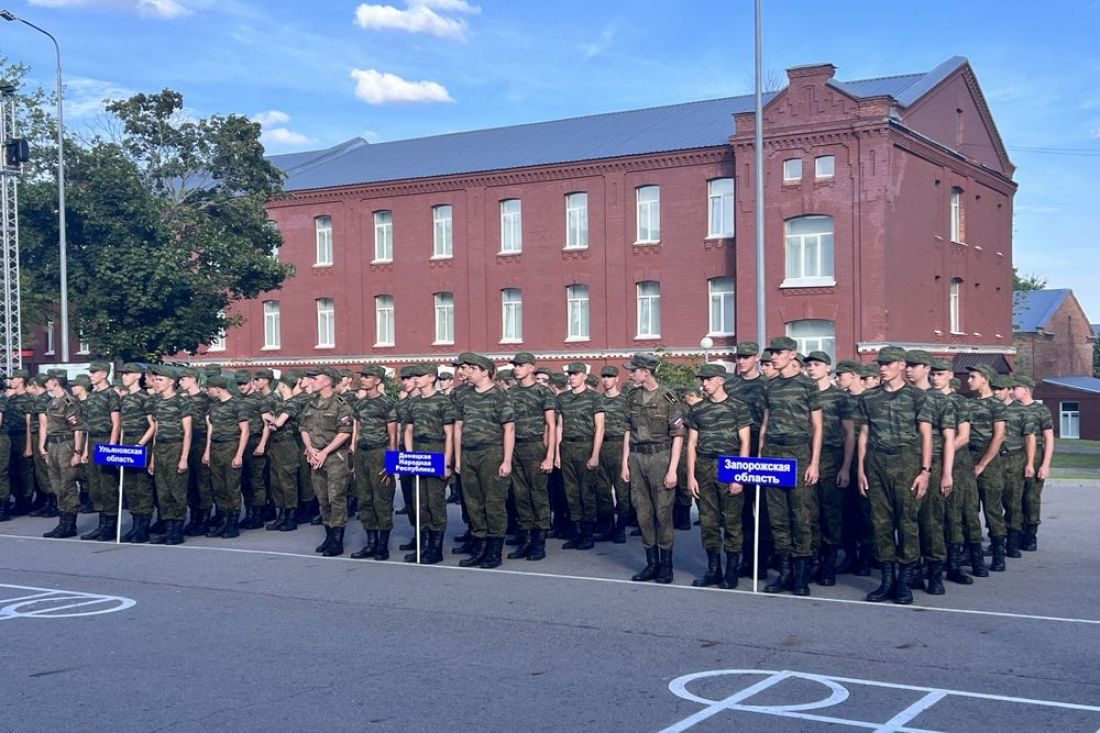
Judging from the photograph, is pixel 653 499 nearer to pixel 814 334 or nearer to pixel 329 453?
pixel 329 453

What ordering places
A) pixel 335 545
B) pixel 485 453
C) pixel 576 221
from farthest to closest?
1. pixel 576 221
2. pixel 335 545
3. pixel 485 453

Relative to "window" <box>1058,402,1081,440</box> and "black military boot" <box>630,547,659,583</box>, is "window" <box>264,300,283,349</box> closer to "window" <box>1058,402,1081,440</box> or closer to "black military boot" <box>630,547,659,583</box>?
"window" <box>1058,402,1081,440</box>

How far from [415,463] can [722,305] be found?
92.4 ft

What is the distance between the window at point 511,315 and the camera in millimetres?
43281

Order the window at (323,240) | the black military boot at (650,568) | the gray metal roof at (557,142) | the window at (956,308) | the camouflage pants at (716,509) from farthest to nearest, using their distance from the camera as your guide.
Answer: the window at (323,240), the window at (956,308), the gray metal roof at (557,142), the black military boot at (650,568), the camouflage pants at (716,509)

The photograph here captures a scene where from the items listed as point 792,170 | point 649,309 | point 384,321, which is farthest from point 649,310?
point 384,321

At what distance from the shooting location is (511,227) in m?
43.4

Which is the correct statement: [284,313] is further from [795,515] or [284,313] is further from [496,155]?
[795,515]

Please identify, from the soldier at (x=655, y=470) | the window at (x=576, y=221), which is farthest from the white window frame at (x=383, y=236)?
the soldier at (x=655, y=470)

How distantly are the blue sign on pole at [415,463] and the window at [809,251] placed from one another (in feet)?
87.1

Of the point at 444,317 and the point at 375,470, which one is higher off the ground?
the point at 444,317

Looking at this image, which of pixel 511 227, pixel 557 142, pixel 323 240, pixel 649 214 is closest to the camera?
pixel 649 214

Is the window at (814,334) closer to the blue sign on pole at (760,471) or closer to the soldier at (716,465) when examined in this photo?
the soldier at (716,465)

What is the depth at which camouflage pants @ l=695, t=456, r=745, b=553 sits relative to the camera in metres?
10.7
